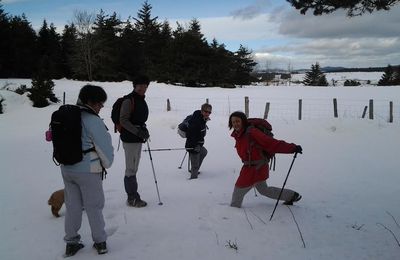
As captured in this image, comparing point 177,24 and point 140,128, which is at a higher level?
point 177,24

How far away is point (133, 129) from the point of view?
541cm

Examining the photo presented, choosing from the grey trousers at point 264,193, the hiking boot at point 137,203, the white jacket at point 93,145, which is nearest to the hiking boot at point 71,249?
the white jacket at point 93,145

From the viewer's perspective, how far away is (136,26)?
51875 millimetres

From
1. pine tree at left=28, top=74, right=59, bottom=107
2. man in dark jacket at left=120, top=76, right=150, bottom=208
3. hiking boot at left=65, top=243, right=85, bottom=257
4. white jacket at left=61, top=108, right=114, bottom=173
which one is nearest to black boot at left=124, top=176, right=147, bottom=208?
man in dark jacket at left=120, top=76, right=150, bottom=208

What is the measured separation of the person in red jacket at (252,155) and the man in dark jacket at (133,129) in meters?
1.35

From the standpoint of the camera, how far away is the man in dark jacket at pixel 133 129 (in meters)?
5.45

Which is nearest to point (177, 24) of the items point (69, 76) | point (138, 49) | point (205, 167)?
point (138, 49)

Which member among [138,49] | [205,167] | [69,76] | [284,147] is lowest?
[205,167]

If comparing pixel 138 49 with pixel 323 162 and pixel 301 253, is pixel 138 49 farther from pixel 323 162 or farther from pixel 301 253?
pixel 301 253

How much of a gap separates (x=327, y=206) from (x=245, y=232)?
1.75 m

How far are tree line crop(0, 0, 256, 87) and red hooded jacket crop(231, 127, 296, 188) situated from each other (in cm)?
3322

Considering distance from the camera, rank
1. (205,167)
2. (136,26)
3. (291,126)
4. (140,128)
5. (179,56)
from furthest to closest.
Result: (136,26) → (179,56) → (291,126) → (205,167) → (140,128)

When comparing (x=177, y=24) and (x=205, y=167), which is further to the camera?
(x=177, y=24)

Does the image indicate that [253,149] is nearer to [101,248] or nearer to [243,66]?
[101,248]
